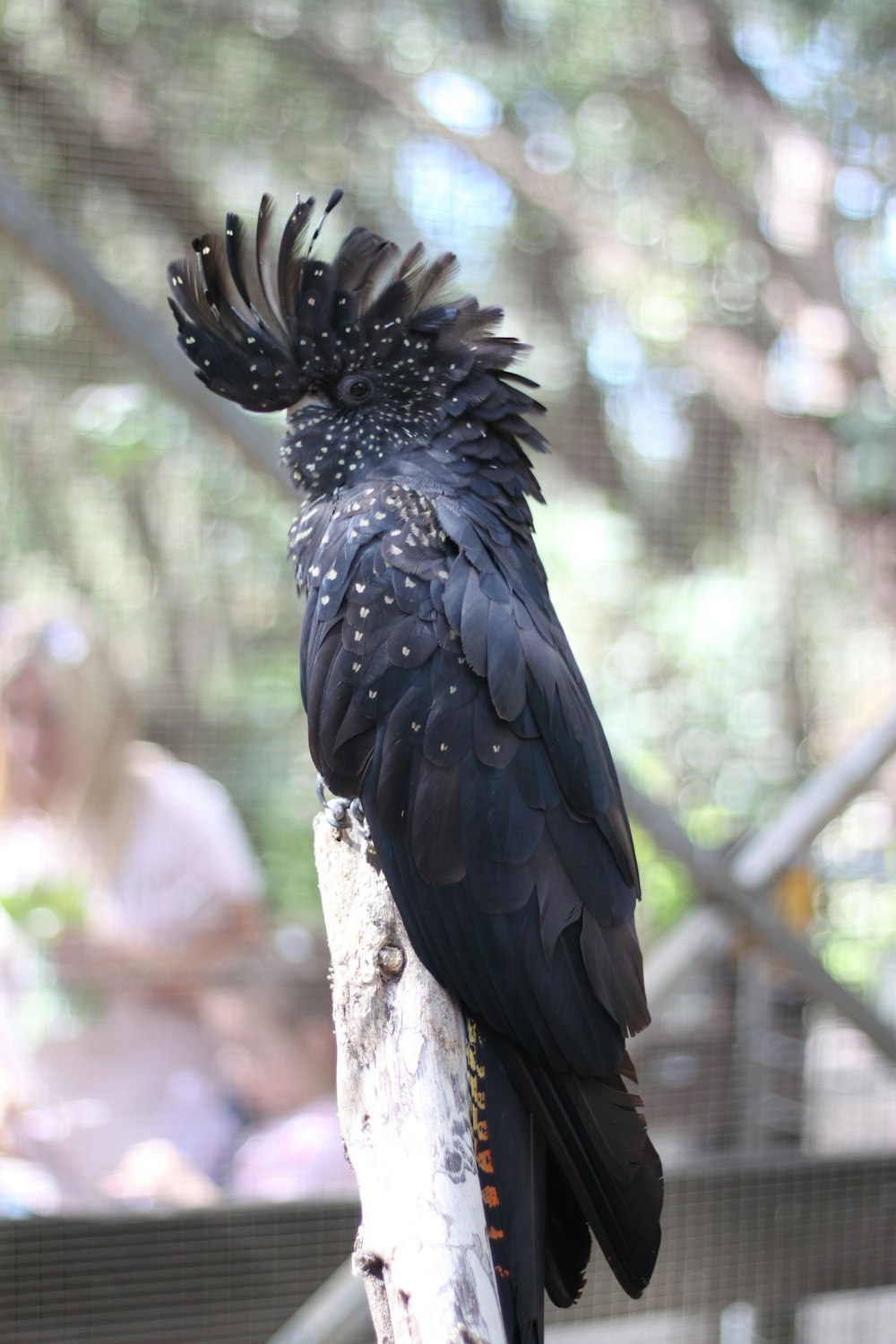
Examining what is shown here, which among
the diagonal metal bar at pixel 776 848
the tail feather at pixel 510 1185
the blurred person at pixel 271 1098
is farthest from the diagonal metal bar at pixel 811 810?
the tail feather at pixel 510 1185

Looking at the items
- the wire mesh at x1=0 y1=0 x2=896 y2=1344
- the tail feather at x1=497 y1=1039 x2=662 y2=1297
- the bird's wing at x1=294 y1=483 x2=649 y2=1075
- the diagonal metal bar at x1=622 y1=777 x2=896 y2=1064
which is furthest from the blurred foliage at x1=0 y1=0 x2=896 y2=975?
the tail feather at x1=497 y1=1039 x2=662 y2=1297

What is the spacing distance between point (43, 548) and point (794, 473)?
1.72 m

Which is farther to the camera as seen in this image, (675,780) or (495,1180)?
(675,780)

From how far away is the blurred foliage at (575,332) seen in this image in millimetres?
2143

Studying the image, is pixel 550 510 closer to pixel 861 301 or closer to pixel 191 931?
pixel 861 301

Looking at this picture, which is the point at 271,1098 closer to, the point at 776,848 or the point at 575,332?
the point at 776,848

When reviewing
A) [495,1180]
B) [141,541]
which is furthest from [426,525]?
[141,541]

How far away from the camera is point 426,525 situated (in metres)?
1.19

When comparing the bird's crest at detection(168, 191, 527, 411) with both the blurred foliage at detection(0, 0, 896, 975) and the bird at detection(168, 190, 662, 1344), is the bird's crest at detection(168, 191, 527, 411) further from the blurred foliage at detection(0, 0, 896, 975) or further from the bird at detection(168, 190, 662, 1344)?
the blurred foliage at detection(0, 0, 896, 975)

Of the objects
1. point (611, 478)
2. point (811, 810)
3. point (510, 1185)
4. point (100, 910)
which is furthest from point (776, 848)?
point (510, 1185)

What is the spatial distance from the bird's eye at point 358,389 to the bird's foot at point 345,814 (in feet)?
1.54

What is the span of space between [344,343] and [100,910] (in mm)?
1255

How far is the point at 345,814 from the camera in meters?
1.20

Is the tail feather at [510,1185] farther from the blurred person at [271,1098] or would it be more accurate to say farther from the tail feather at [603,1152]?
the blurred person at [271,1098]
